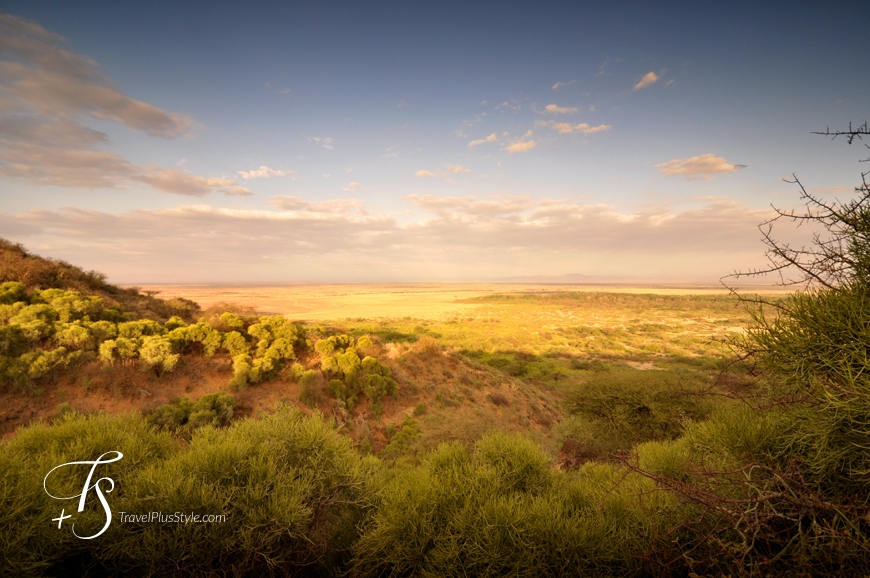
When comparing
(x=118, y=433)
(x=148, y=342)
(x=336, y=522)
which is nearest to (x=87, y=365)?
(x=148, y=342)

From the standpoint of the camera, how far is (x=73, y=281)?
16.4 metres

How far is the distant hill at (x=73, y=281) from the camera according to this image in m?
14.1

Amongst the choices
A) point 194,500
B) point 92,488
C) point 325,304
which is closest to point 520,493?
point 194,500

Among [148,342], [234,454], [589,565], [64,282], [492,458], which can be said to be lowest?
[589,565]

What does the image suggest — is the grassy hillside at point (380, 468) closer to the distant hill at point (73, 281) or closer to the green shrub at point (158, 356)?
the green shrub at point (158, 356)

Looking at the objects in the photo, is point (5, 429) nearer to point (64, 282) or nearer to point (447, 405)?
point (64, 282)

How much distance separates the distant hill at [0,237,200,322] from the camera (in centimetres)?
1408

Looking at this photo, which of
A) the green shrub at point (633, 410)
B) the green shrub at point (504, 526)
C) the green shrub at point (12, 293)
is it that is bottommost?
the green shrub at point (633, 410)

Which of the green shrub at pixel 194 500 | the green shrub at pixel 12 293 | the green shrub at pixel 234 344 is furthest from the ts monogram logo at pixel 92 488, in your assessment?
the green shrub at pixel 12 293

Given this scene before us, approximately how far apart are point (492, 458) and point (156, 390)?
10.8 m

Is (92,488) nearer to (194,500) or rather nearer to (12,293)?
(194,500)

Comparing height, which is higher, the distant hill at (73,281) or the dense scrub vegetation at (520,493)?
the distant hill at (73,281)

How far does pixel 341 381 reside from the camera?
13789mm

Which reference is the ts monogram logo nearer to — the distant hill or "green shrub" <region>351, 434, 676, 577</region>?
"green shrub" <region>351, 434, 676, 577</region>
